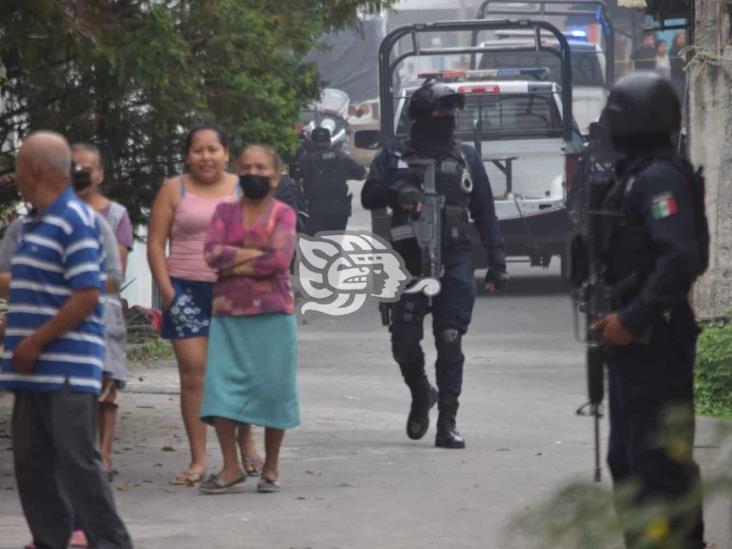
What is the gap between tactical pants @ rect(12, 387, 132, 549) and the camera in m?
5.51

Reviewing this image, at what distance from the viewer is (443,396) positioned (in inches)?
361

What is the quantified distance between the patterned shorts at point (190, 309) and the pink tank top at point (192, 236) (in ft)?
0.12

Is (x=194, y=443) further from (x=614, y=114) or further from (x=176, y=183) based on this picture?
(x=614, y=114)

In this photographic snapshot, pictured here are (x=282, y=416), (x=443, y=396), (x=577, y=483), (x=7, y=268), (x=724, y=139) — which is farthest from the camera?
(x=724, y=139)

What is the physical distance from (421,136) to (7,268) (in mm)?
3422

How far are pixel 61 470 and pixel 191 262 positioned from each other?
2.50m

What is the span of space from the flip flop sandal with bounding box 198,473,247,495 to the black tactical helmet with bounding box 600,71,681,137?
3.17 meters

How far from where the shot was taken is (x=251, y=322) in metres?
7.61

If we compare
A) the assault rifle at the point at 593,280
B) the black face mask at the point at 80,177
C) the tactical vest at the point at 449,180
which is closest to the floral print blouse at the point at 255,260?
the black face mask at the point at 80,177

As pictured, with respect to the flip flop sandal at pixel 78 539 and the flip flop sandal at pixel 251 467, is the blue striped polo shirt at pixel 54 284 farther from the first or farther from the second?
the flip flop sandal at pixel 251 467

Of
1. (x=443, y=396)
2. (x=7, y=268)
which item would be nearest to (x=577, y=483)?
(x=7, y=268)

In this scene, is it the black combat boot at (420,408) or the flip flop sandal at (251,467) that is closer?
the flip flop sandal at (251,467)

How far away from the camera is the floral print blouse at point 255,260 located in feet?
24.8

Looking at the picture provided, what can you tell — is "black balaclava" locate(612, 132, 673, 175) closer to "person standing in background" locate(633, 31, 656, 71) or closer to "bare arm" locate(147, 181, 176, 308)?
"bare arm" locate(147, 181, 176, 308)
